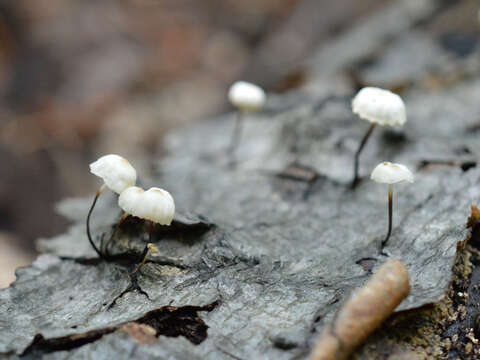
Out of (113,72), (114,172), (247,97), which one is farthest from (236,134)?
(113,72)

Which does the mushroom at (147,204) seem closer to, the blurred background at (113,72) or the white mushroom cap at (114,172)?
the white mushroom cap at (114,172)

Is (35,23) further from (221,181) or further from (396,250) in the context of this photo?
(396,250)

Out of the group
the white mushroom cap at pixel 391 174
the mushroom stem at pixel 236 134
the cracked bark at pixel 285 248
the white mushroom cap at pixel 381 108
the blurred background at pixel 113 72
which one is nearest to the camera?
the cracked bark at pixel 285 248

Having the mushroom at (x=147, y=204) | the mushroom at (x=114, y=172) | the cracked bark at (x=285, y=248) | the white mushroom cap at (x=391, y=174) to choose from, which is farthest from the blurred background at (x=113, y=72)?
the mushroom at (x=147, y=204)

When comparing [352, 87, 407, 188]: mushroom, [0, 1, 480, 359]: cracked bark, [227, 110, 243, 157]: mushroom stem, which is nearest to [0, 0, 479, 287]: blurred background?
[227, 110, 243, 157]: mushroom stem

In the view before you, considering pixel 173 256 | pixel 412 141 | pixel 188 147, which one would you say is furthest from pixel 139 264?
pixel 412 141
